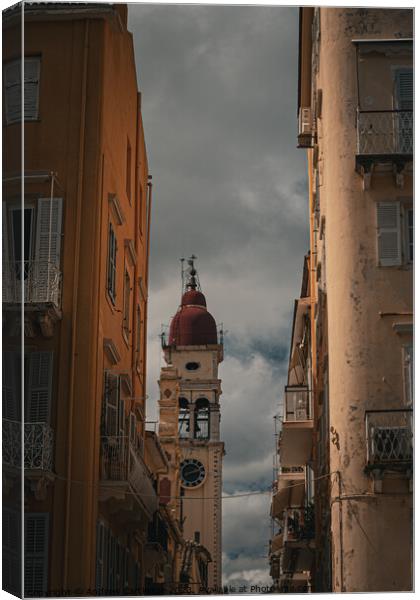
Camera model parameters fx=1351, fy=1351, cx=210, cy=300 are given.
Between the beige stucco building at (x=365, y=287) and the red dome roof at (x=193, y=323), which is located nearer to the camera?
the beige stucco building at (x=365, y=287)

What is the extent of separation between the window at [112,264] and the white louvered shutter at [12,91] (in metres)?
3.93

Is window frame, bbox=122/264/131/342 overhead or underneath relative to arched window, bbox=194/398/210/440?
overhead

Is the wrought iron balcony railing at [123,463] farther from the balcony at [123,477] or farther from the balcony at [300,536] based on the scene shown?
the balcony at [300,536]

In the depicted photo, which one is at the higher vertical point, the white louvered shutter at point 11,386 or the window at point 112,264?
the window at point 112,264

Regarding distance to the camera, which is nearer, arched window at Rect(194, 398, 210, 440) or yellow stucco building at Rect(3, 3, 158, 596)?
yellow stucco building at Rect(3, 3, 158, 596)

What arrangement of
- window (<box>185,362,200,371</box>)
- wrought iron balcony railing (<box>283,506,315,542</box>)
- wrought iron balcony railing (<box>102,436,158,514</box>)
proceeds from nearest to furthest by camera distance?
wrought iron balcony railing (<box>102,436,158,514</box>), window (<box>185,362,200,371</box>), wrought iron balcony railing (<box>283,506,315,542</box>)

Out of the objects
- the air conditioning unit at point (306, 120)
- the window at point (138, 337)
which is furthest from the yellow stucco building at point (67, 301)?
the air conditioning unit at point (306, 120)

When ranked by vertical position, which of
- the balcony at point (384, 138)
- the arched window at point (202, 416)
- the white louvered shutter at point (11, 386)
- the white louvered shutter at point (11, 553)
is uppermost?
the balcony at point (384, 138)

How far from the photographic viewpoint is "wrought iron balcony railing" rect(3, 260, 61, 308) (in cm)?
1917

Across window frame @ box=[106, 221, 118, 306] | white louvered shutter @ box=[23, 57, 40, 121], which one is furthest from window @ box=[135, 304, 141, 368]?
white louvered shutter @ box=[23, 57, 40, 121]

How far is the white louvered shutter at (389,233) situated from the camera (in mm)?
20328

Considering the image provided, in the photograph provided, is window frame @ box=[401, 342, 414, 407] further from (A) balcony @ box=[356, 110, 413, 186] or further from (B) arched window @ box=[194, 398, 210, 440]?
(B) arched window @ box=[194, 398, 210, 440]

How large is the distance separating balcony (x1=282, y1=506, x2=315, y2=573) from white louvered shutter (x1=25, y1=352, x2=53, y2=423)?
6709 mm

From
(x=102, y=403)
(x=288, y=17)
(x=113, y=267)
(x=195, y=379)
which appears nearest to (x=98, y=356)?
(x=102, y=403)
